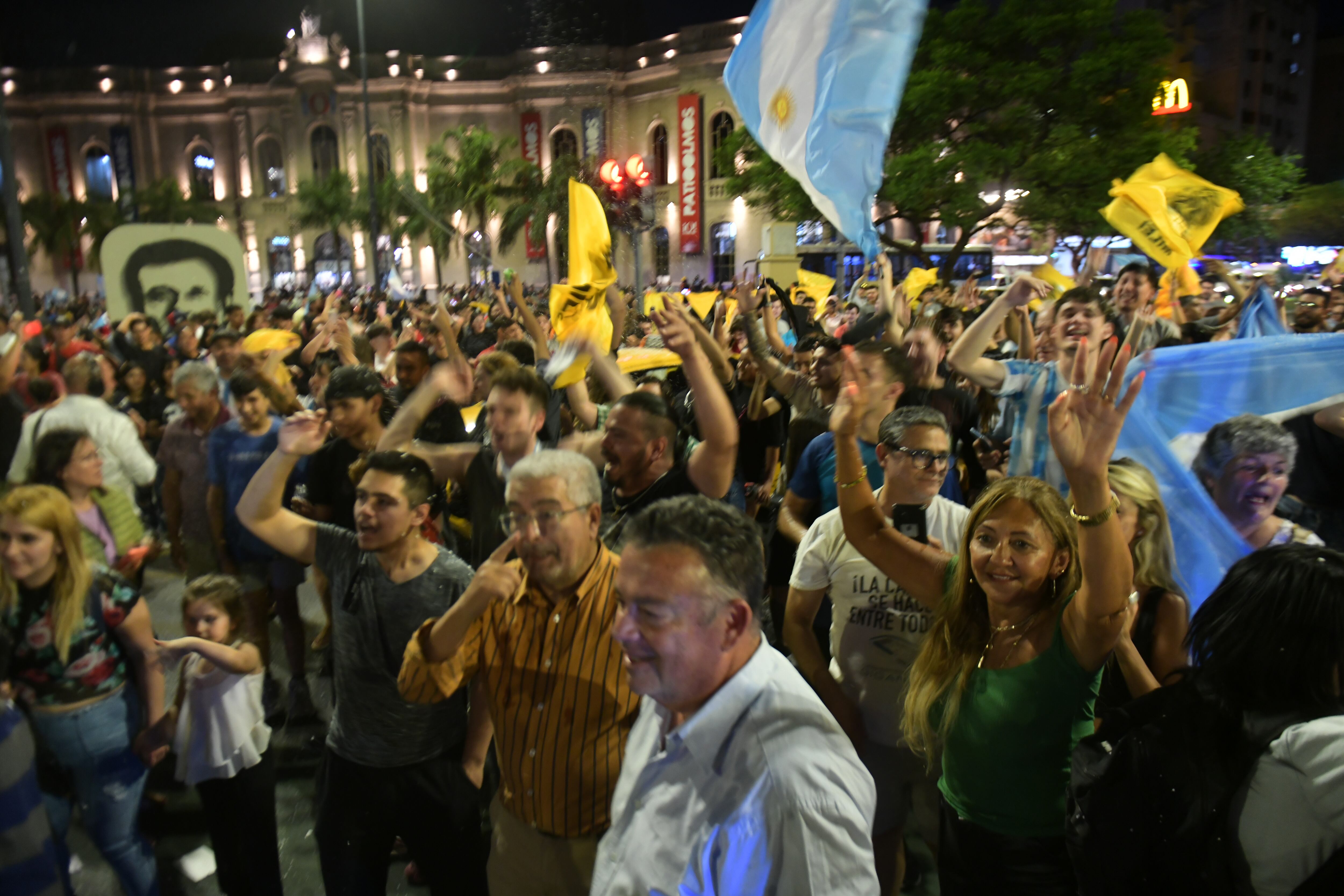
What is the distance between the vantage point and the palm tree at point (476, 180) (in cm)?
4312

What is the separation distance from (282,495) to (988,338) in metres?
3.23

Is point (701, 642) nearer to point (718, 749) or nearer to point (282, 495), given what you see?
point (718, 749)

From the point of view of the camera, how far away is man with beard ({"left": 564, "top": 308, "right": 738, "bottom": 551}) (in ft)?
9.82

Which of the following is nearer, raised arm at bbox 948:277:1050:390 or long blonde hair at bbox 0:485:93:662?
long blonde hair at bbox 0:485:93:662

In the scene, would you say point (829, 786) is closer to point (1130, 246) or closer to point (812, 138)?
point (812, 138)

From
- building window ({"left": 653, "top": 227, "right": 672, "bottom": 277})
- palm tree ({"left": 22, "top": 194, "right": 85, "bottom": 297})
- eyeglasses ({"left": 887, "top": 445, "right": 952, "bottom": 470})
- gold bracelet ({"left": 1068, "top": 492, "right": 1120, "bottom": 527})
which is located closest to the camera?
gold bracelet ({"left": 1068, "top": 492, "right": 1120, "bottom": 527})

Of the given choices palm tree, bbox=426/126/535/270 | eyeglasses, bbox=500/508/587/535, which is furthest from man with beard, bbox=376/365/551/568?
palm tree, bbox=426/126/535/270

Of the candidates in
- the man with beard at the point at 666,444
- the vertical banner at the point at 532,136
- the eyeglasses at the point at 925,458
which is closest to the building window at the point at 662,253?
the vertical banner at the point at 532,136

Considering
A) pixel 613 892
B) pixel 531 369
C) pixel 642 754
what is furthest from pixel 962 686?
pixel 531 369

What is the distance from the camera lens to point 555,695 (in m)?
2.34

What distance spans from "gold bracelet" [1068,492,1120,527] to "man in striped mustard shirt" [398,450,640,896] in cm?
119

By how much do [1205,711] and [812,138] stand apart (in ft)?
8.86

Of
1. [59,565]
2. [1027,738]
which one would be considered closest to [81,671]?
[59,565]

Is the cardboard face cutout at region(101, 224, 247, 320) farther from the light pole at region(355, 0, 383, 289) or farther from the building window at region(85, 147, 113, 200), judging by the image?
the building window at region(85, 147, 113, 200)
